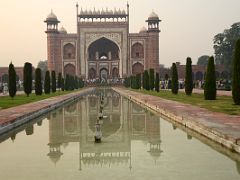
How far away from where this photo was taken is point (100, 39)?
45875 mm

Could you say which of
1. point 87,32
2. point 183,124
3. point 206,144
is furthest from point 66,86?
point 206,144

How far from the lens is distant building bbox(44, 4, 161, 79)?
144 feet

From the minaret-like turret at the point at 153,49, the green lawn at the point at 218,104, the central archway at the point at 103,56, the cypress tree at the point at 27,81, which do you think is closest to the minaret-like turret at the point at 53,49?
the central archway at the point at 103,56

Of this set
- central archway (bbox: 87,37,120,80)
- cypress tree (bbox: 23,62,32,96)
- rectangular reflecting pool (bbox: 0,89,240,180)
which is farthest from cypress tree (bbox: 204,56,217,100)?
central archway (bbox: 87,37,120,80)

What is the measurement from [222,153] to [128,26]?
40.6 meters

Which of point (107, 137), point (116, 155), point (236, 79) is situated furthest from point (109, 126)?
point (236, 79)

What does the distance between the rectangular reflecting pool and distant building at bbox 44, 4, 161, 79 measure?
3747 centimetres

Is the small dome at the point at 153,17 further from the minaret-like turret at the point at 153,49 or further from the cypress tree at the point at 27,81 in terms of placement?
the cypress tree at the point at 27,81

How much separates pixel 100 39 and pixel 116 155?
138ft

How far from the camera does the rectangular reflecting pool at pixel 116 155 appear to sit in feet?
12.0

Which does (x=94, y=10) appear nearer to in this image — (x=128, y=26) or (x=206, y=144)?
(x=128, y=26)

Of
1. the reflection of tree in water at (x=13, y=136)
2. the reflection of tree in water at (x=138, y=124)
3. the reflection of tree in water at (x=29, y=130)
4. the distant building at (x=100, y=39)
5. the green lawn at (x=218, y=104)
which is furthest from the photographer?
the distant building at (x=100, y=39)

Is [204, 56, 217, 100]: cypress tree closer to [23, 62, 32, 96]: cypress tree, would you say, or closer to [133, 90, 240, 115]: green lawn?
[133, 90, 240, 115]: green lawn

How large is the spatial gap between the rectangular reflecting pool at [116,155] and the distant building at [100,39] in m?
37.5
